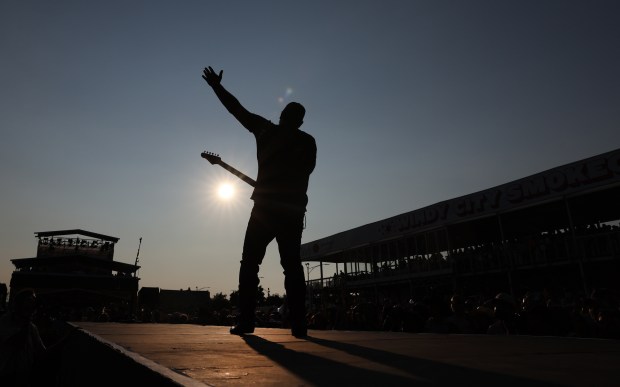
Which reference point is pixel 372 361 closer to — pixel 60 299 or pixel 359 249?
pixel 359 249

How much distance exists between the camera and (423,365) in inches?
52.9

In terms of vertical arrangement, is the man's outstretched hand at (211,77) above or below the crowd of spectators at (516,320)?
above

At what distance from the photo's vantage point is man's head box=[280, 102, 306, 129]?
3.55m

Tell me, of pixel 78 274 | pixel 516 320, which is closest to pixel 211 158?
pixel 516 320

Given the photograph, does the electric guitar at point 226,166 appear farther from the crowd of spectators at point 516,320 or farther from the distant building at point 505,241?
the distant building at point 505,241

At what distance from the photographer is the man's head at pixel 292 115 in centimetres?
355

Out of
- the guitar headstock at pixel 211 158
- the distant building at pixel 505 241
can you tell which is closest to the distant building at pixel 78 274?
A: the distant building at pixel 505 241

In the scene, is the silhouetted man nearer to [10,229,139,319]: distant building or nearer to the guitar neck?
the guitar neck

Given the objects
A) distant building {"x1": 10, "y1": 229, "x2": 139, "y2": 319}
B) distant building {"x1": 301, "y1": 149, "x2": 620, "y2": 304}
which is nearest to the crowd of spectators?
distant building {"x1": 301, "y1": 149, "x2": 620, "y2": 304}

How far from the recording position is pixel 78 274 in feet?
136

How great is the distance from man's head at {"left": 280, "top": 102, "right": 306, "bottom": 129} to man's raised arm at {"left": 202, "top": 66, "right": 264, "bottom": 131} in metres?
0.20

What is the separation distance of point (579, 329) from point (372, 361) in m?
5.35

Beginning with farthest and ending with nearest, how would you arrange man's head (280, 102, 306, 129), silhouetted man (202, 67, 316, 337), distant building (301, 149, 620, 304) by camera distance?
1. distant building (301, 149, 620, 304)
2. man's head (280, 102, 306, 129)
3. silhouetted man (202, 67, 316, 337)

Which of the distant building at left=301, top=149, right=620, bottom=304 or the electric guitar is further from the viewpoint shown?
the distant building at left=301, top=149, right=620, bottom=304
